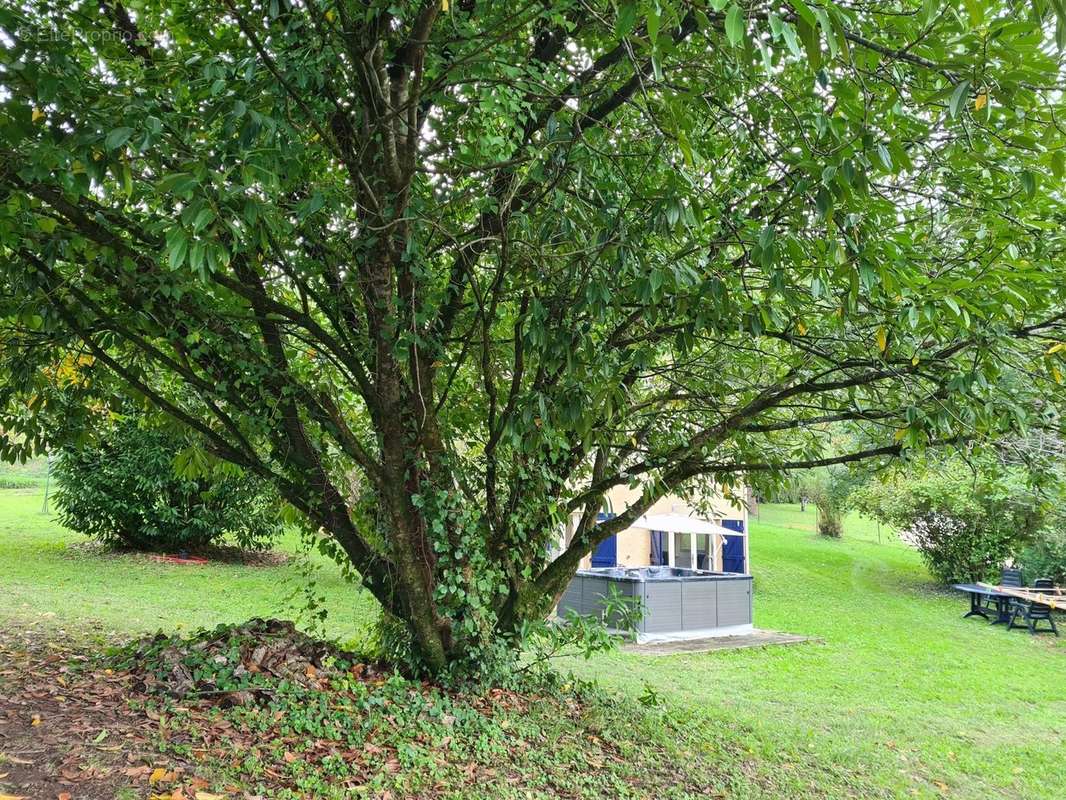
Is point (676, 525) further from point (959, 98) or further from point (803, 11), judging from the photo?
point (803, 11)

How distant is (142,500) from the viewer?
14125 mm

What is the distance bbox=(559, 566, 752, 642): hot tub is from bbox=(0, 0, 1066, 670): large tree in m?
6.87

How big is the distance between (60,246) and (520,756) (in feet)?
13.0

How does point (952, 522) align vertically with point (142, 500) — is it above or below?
below

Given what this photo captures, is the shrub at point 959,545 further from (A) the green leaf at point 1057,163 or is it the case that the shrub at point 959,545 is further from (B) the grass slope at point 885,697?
(A) the green leaf at point 1057,163

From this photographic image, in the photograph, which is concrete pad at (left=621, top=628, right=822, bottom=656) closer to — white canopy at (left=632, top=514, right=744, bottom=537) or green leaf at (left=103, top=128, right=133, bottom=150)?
white canopy at (left=632, top=514, right=744, bottom=537)

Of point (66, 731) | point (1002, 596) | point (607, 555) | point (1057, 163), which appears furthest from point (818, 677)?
point (66, 731)

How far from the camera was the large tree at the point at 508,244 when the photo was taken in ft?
10.2

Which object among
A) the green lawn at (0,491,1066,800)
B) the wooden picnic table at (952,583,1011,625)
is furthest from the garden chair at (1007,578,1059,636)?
the green lawn at (0,491,1066,800)

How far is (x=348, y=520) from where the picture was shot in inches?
206

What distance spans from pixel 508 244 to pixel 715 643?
412 inches

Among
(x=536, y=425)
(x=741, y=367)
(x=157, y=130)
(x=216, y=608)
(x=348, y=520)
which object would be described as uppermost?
(x=157, y=130)

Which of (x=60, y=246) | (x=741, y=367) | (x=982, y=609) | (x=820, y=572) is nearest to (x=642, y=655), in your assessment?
(x=741, y=367)

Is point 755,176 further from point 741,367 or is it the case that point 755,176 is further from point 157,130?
point 157,130
